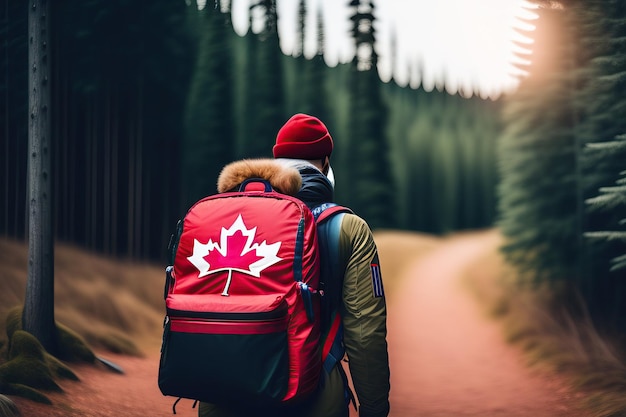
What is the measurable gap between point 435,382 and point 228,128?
1373cm

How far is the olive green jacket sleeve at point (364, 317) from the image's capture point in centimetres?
280

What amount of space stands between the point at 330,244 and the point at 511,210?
14.6 metres

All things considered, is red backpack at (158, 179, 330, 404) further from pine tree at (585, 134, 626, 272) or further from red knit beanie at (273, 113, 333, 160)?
pine tree at (585, 134, 626, 272)

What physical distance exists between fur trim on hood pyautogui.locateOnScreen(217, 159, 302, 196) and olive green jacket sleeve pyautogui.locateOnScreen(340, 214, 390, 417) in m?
0.29

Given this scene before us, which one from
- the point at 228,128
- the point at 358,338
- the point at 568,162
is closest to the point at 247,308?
the point at 358,338

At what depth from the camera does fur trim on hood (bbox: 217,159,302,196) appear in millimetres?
2873

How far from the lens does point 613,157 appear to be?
11484 millimetres

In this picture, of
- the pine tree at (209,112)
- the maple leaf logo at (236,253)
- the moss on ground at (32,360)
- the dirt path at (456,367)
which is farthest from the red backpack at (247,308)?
the pine tree at (209,112)

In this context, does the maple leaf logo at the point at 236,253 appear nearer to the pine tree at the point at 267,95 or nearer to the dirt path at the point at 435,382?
the dirt path at the point at 435,382

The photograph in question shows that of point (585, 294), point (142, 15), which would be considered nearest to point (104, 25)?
point (142, 15)

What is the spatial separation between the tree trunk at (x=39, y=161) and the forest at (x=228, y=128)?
52.8 inches

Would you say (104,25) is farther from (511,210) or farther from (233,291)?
(233,291)

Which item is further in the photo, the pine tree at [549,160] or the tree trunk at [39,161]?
the pine tree at [549,160]

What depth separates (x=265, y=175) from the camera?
2.91 m
